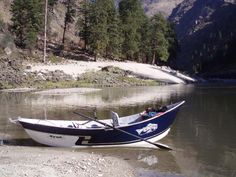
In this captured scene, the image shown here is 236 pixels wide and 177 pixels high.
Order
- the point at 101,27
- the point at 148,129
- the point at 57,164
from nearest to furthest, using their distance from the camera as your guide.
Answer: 1. the point at 57,164
2. the point at 148,129
3. the point at 101,27

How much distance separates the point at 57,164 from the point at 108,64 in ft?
202

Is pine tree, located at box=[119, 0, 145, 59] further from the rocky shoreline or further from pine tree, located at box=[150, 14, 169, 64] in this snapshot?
the rocky shoreline

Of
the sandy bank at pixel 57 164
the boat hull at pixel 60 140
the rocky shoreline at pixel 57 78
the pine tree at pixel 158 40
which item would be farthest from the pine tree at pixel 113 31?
the sandy bank at pixel 57 164

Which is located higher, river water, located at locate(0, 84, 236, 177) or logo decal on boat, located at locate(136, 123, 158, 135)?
logo decal on boat, located at locate(136, 123, 158, 135)

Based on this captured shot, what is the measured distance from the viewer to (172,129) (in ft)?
92.7

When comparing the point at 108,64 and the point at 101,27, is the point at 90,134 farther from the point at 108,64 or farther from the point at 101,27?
the point at 101,27

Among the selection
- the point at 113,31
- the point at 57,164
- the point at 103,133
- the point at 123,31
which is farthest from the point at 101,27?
the point at 57,164

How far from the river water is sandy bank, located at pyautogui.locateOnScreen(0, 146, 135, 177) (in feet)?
3.32

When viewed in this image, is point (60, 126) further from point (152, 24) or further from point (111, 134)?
point (152, 24)

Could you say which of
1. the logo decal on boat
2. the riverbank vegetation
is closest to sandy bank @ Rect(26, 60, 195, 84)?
the riverbank vegetation

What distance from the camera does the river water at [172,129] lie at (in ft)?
63.0

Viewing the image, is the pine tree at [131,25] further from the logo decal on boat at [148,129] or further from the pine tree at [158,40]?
the logo decal on boat at [148,129]

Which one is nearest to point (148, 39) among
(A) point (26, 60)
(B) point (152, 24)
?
(B) point (152, 24)

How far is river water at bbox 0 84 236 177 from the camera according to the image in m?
19.2
